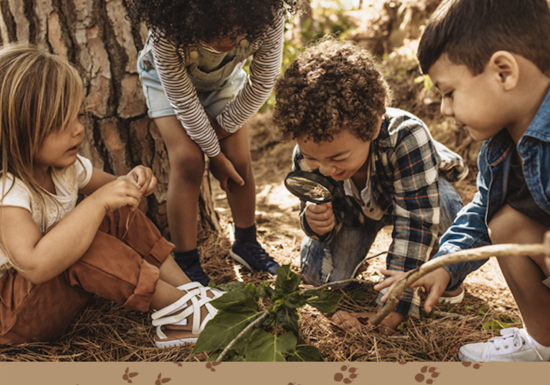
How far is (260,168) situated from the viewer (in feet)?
15.4

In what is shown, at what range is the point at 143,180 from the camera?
68.6 inches

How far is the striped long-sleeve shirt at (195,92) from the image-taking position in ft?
5.89

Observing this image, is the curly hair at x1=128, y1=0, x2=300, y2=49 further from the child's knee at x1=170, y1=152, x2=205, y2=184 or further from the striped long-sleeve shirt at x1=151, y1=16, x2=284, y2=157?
the child's knee at x1=170, y1=152, x2=205, y2=184

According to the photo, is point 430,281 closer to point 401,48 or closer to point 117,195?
point 117,195

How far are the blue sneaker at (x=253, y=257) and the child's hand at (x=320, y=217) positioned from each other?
1.07 feet

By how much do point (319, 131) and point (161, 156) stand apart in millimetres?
1112

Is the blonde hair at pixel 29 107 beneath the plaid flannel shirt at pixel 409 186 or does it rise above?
above

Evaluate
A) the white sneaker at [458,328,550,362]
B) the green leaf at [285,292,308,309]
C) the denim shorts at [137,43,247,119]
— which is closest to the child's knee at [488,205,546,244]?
the white sneaker at [458,328,550,362]

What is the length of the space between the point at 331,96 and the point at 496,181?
659mm

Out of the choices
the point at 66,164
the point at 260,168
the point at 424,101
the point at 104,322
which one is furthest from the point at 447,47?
the point at 260,168

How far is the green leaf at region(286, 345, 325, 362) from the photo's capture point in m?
1.30

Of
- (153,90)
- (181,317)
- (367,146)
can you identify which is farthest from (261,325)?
(153,90)

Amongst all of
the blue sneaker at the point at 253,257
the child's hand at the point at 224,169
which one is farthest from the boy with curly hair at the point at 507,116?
the child's hand at the point at 224,169
